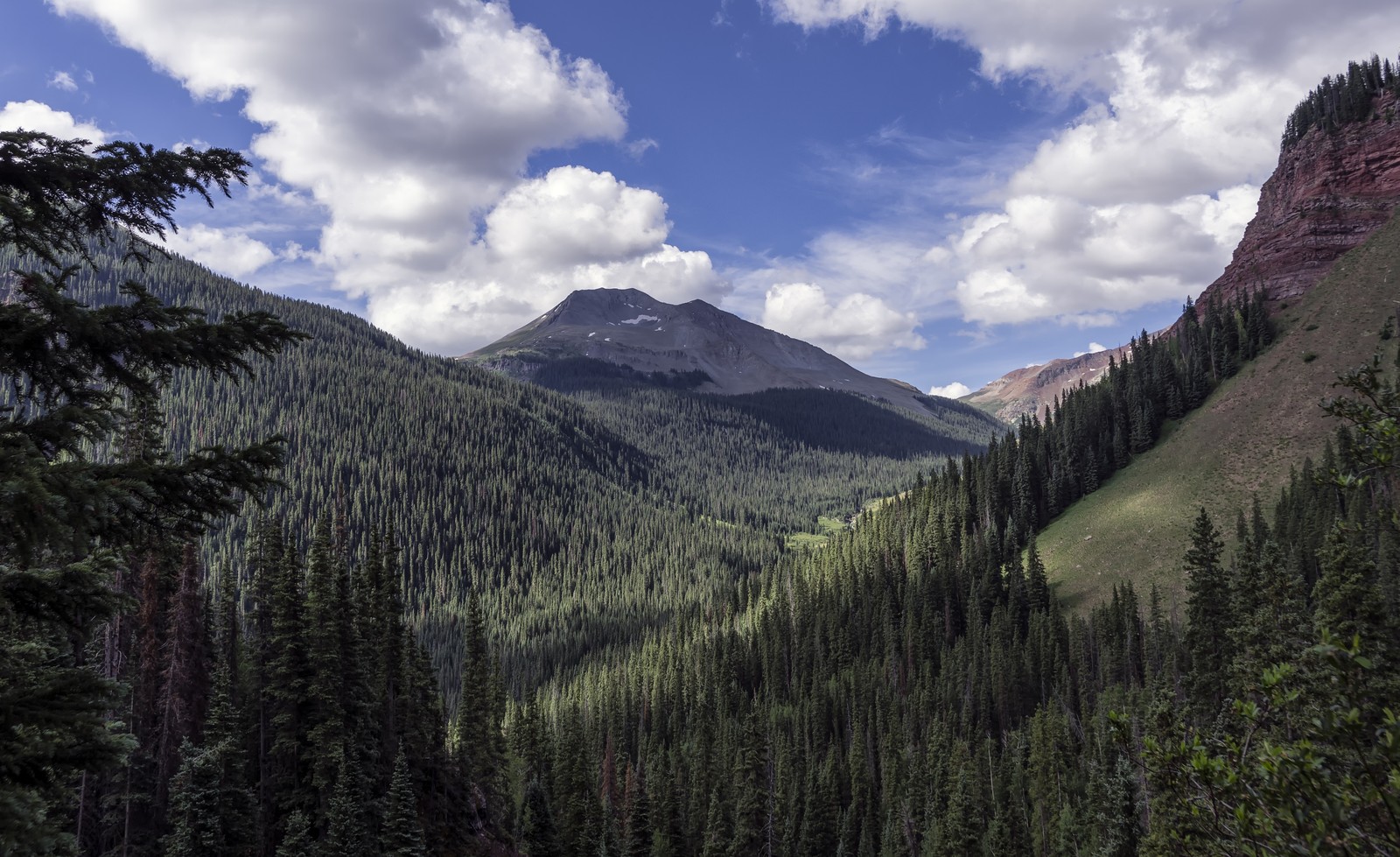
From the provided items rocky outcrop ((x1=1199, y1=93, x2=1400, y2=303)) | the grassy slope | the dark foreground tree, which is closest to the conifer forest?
the dark foreground tree

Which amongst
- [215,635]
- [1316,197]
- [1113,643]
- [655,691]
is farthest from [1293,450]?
[215,635]

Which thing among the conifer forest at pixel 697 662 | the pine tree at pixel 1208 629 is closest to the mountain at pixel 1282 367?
the conifer forest at pixel 697 662

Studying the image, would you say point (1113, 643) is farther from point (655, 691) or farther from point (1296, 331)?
point (1296, 331)

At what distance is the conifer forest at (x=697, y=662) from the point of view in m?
8.55

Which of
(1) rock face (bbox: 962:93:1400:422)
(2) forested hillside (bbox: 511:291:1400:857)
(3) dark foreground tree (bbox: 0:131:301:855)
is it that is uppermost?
(1) rock face (bbox: 962:93:1400:422)

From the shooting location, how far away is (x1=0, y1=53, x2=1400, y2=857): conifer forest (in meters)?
8.55

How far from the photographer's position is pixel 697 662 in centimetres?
13038

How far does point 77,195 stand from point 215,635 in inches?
1895

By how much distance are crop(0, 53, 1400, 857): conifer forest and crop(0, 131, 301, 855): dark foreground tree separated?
0.17 feet

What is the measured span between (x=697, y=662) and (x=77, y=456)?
418 ft

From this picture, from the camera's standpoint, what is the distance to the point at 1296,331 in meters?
134

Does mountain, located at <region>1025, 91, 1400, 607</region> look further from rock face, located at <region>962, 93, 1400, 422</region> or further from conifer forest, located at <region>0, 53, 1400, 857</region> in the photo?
conifer forest, located at <region>0, 53, 1400, 857</region>

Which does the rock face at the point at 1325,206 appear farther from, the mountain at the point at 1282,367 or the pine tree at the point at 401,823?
the pine tree at the point at 401,823

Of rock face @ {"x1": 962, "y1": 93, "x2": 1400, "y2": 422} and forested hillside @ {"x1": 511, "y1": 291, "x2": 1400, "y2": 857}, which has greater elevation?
rock face @ {"x1": 962, "y1": 93, "x2": 1400, "y2": 422}
